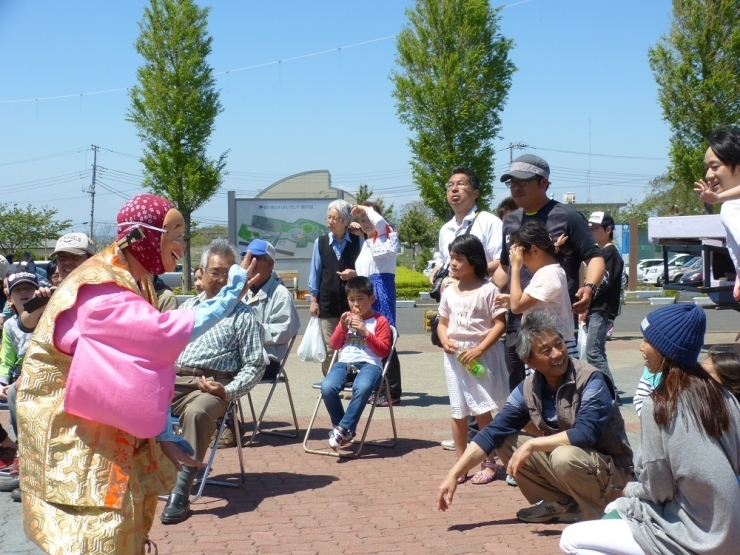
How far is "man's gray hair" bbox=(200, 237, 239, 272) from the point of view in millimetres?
6363

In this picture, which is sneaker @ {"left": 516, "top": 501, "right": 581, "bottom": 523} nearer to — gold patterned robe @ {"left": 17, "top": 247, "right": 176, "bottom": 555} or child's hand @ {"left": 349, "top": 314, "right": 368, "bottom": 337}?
child's hand @ {"left": 349, "top": 314, "right": 368, "bottom": 337}

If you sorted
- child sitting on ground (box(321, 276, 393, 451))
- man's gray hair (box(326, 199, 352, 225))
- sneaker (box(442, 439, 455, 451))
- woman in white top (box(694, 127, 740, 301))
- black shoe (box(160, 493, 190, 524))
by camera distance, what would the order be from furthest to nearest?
man's gray hair (box(326, 199, 352, 225)) → sneaker (box(442, 439, 455, 451)) → child sitting on ground (box(321, 276, 393, 451)) → black shoe (box(160, 493, 190, 524)) → woman in white top (box(694, 127, 740, 301))

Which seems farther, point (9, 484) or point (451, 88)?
point (451, 88)

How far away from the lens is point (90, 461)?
3.06m

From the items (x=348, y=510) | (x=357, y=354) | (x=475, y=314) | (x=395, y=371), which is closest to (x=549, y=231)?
(x=475, y=314)

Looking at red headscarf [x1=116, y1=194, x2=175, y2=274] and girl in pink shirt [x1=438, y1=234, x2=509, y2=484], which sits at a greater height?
red headscarf [x1=116, y1=194, x2=175, y2=274]

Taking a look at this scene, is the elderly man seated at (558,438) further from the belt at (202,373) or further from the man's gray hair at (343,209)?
the man's gray hair at (343,209)

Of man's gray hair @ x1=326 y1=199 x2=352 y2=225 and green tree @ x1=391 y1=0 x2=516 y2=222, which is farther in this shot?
green tree @ x1=391 y1=0 x2=516 y2=222

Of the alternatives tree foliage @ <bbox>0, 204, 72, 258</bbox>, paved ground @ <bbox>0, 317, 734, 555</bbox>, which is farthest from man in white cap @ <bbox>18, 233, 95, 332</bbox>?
tree foliage @ <bbox>0, 204, 72, 258</bbox>

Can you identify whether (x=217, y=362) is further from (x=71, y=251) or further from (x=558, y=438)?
(x=558, y=438)

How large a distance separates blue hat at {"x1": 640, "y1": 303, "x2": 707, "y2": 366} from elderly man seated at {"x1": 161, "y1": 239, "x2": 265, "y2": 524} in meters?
3.33

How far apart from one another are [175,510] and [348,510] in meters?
1.07

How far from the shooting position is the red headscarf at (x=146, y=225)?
327 cm

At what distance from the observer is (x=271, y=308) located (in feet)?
24.6
